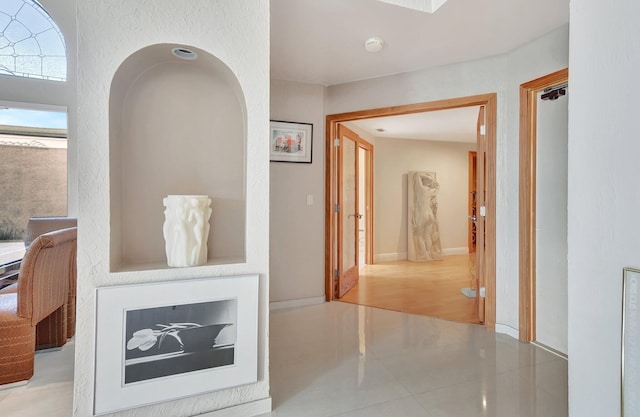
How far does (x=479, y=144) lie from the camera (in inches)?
115

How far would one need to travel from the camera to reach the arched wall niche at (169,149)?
1.57 metres

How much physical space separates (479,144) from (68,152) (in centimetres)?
429

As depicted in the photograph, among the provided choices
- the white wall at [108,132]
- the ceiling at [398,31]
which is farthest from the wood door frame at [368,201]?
the white wall at [108,132]

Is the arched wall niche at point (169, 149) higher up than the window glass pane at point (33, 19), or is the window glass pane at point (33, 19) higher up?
the window glass pane at point (33, 19)

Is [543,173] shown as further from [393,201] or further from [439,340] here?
[393,201]

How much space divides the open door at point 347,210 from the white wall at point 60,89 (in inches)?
111

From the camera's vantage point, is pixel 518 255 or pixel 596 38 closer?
pixel 596 38

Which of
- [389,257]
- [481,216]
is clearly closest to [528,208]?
[481,216]

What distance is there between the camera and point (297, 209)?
3.30 metres

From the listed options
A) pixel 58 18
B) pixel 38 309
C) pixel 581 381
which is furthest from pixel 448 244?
pixel 58 18

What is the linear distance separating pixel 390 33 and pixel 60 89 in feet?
11.6

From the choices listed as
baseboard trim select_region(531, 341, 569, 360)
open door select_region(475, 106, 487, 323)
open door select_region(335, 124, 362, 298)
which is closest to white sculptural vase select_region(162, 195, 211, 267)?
open door select_region(335, 124, 362, 298)

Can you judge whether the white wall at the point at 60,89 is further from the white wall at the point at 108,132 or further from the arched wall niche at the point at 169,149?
the white wall at the point at 108,132

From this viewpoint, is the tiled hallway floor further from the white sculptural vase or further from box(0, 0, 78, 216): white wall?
box(0, 0, 78, 216): white wall
